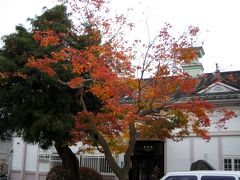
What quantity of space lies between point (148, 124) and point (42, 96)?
Result: 18.7ft

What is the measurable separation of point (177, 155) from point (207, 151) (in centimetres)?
179

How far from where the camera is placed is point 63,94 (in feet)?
63.4

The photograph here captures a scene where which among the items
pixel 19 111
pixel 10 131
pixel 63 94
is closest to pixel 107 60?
pixel 63 94

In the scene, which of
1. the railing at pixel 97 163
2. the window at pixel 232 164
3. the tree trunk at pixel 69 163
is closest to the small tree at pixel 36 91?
the tree trunk at pixel 69 163

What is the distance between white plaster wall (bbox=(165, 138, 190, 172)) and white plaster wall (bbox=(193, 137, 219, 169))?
0.47 metres

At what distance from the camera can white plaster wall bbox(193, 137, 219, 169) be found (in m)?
23.4

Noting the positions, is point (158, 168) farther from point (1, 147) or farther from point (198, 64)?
point (1, 147)

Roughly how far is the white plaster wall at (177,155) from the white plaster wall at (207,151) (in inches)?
18.5

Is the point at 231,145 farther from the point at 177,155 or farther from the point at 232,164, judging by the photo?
the point at 177,155

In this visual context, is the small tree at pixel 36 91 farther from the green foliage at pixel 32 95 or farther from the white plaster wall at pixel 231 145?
the white plaster wall at pixel 231 145

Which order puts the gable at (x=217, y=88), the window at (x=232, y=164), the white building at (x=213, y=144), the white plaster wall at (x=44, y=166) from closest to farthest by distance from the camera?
the window at (x=232, y=164) → the white building at (x=213, y=144) → the gable at (x=217, y=88) → the white plaster wall at (x=44, y=166)

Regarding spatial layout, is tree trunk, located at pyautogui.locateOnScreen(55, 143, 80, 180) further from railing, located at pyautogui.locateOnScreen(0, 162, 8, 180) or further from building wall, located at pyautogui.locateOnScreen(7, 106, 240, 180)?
railing, located at pyautogui.locateOnScreen(0, 162, 8, 180)

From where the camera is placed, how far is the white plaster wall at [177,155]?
2405 centimetres

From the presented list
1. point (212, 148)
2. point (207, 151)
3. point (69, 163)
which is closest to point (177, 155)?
point (207, 151)
